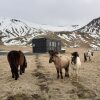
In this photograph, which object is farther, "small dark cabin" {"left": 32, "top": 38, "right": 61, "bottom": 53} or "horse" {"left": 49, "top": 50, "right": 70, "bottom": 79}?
"small dark cabin" {"left": 32, "top": 38, "right": 61, "bottom": 53}

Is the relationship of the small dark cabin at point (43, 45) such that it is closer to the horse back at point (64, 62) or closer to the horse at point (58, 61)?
the horse back at point (64, 62)

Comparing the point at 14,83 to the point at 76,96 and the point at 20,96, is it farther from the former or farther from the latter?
the point at 76,96

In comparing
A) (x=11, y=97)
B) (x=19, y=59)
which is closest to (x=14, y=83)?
(x=19, y=59)

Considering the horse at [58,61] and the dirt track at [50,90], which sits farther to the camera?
the horse at [58,61]

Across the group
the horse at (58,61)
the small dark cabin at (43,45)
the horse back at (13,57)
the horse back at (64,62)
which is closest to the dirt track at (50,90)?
the horse at (58,61)

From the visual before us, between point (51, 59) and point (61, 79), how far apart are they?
136cm

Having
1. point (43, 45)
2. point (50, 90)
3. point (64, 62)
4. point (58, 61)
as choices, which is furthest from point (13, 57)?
point (43, 45)

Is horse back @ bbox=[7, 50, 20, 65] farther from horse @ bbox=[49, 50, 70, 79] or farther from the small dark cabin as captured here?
the small dark cabin

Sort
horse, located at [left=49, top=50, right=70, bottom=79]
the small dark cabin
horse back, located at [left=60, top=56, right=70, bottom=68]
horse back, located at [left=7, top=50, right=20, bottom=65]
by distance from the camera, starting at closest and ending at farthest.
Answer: horse back, located at [left=7, top=50, right=20, bottom=65], horse, located at [left=49, top=50, right=70, bottom=79], horse back, located at [left=60, top=56, right=70, bottom=68], the small dark cabin

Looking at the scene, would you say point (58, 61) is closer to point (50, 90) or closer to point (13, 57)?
point (13, 57)

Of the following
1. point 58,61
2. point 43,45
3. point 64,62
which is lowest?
point 43,45

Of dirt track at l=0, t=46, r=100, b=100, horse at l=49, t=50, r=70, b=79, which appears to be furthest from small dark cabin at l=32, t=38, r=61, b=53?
dirt track at l=0, t=46, r=100, b=100

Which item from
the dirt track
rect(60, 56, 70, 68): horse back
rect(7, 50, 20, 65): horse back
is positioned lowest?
the dirt track

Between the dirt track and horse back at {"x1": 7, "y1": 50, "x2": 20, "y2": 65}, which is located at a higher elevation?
horse back at {"x1": 7, "y1": 50, "x2": 20, "y2": 65}
